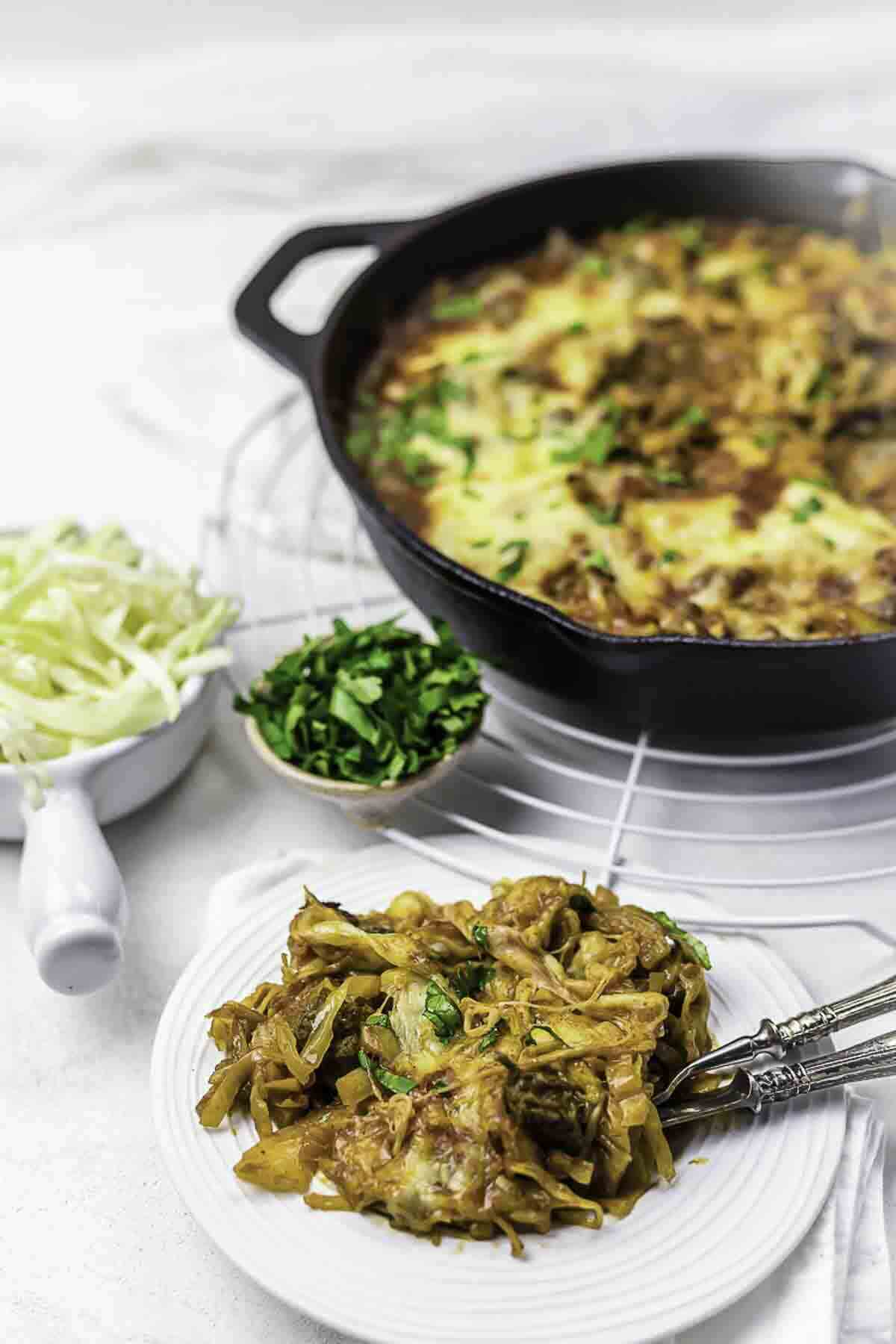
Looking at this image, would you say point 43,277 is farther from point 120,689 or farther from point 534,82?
point 120,689

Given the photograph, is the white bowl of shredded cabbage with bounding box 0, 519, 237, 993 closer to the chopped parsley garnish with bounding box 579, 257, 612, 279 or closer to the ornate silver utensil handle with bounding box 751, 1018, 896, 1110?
the ornate silver utensil handle with bounding box 751, 1018, 896, 1110

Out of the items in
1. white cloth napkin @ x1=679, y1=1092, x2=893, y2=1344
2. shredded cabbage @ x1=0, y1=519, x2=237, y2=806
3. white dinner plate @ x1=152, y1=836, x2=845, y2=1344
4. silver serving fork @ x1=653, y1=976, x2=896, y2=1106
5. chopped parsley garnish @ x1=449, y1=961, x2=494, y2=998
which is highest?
shredded cabbage @ x1=0, y1=519, x2=237, y2=806

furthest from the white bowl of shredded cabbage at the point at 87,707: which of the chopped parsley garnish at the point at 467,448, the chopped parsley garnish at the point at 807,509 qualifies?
the chopped parsley garnish at the point at 807,509

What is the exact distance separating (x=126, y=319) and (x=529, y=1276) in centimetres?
415

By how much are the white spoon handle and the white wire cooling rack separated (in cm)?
61

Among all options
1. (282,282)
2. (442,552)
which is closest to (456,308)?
(282,282)

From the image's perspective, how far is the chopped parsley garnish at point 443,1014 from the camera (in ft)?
8.37

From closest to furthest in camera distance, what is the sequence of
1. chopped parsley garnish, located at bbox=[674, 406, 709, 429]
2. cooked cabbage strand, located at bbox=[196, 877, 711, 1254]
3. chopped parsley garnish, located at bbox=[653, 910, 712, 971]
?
cooked cabbage strand, located at bbox=[196, 877, 711, 1254], chopped parsley garnish, located at bbox=[653, 910, 712, 971], chopped parsley garnish, located at bbox=[674, 406, 709, 429]

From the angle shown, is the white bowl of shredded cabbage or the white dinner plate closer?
the white dinner plate

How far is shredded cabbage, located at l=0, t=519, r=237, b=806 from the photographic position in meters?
3.18

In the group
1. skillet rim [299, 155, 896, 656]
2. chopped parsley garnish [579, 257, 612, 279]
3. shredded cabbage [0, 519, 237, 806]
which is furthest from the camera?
chopped parsley garnish [579, 257, 612, 279]

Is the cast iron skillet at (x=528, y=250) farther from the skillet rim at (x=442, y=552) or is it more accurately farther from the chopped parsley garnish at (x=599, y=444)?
the chopped parsley garnish at (x=599, y=444)

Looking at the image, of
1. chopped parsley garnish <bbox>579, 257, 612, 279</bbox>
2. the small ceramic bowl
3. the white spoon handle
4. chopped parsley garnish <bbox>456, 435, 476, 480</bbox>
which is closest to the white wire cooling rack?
the small ceramic bowl

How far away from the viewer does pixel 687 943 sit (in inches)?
108
